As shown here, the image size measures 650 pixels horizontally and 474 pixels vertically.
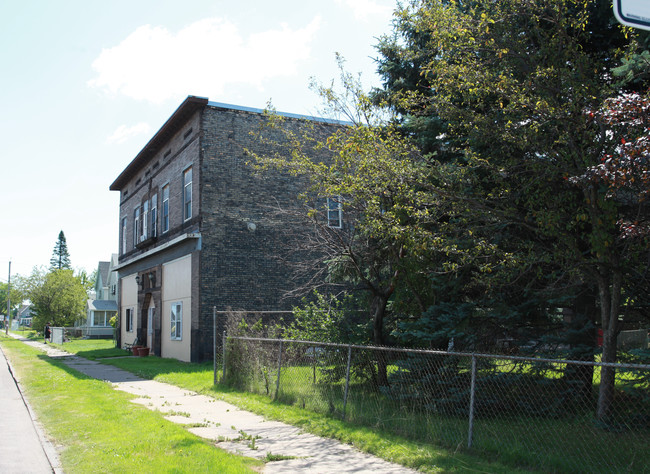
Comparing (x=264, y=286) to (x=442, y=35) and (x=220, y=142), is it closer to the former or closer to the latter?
(x=220, y=142)

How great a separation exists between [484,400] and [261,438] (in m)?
3.59

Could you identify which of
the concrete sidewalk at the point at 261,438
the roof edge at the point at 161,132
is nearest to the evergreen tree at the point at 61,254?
the roof edge at the point at 161,132

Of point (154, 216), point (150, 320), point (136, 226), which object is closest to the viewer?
point (154, 216)

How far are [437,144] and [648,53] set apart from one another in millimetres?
4754

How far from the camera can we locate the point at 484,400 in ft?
30.0

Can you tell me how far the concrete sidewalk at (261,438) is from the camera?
23.1 ft

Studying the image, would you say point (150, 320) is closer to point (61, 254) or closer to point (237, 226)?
point (237, 226)

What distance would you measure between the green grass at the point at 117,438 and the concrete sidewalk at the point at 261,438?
0.39 metres

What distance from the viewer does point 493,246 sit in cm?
848

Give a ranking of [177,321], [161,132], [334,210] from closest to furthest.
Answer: [334,210], [177,321], [161,132]

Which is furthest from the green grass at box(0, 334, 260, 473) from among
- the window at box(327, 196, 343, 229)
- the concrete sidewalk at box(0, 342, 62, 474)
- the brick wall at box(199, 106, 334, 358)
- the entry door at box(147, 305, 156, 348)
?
the entry door at box(147, 305, 156, 348)

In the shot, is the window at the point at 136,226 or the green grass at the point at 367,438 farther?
the window at the point at 136,226

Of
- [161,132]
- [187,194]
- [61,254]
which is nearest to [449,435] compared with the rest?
[187,194]

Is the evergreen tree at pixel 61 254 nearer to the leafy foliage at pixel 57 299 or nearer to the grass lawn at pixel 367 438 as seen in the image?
the leafy foliage at pixel 57 299
